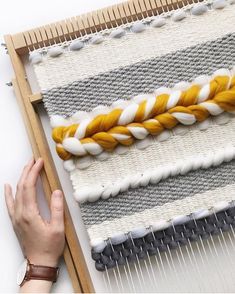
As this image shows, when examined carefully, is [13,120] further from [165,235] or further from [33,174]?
[165,235]

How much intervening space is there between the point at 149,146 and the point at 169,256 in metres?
0.26

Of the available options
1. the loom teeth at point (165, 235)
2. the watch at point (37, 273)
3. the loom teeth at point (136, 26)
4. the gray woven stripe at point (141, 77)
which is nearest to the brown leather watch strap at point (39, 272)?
the watch at point (37, 273)

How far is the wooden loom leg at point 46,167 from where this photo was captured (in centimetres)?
97

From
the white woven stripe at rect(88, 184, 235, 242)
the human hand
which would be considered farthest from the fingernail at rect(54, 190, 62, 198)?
the white woven stripe at rect(88, 184, 235, 242)

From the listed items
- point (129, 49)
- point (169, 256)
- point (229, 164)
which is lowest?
point (169, 256)

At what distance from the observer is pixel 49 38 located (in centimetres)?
102

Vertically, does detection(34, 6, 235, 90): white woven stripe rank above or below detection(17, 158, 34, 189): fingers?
above

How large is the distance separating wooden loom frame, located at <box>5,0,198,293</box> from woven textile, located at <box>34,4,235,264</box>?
0.05m

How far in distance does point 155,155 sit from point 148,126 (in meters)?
0.07

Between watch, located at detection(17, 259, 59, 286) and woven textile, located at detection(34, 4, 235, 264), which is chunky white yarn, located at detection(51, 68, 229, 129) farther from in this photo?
watch, located at detection(17, 259, 59, 286)

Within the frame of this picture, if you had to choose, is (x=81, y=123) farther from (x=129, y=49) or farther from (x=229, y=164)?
(x=229, y=164)

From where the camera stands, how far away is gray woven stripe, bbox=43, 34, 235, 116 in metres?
0.97

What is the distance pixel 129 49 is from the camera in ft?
3.27

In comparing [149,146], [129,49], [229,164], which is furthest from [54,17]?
[229,164]
